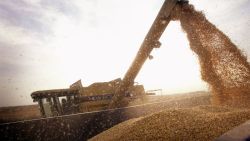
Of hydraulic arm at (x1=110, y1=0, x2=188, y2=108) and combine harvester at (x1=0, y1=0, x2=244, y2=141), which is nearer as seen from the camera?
combine harvester at (x1=0, y1=0, x2=244, y2=141)

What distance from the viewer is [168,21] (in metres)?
6.20

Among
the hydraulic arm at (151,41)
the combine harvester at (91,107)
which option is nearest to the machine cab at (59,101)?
the combine harvester at (91,107)

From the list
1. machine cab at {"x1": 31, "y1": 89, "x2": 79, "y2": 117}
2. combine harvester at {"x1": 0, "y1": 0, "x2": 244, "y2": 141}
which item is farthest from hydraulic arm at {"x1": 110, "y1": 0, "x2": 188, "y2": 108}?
machine cab at {"x1": 31, "y1": 89, "x2": 79, "y2": 117}

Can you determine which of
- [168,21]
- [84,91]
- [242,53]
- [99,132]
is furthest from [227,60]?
[84,91]

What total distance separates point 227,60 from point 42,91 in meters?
4.62

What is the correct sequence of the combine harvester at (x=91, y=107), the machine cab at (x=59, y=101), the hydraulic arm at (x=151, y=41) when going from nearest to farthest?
the combine harvester at (x=91, y=107)
the hydraulic arm at (x=151, y=41)
the machine cab at (x=59, y=101)

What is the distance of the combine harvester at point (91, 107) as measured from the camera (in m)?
4.40

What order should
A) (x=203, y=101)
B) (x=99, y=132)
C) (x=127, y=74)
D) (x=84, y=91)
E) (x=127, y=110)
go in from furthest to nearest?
(x=84, y=91)
(x=203, y=101)
(x=127, y=74)
(x=127, y=110)
(x=99, y=132)

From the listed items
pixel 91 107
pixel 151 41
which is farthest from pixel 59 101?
pixel 151 41

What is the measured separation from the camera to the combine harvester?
4396 millimetres

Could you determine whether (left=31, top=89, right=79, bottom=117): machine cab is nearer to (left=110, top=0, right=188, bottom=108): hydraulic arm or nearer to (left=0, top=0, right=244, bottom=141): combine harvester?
(left=0, top=0, right=244, bottom=141): combine harvester

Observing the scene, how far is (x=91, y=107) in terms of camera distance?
7.81 m

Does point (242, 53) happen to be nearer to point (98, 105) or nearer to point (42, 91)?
point (98, 105)

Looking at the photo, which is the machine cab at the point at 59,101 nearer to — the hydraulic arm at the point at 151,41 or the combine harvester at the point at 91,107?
the combine harvester at the point at 91,107
